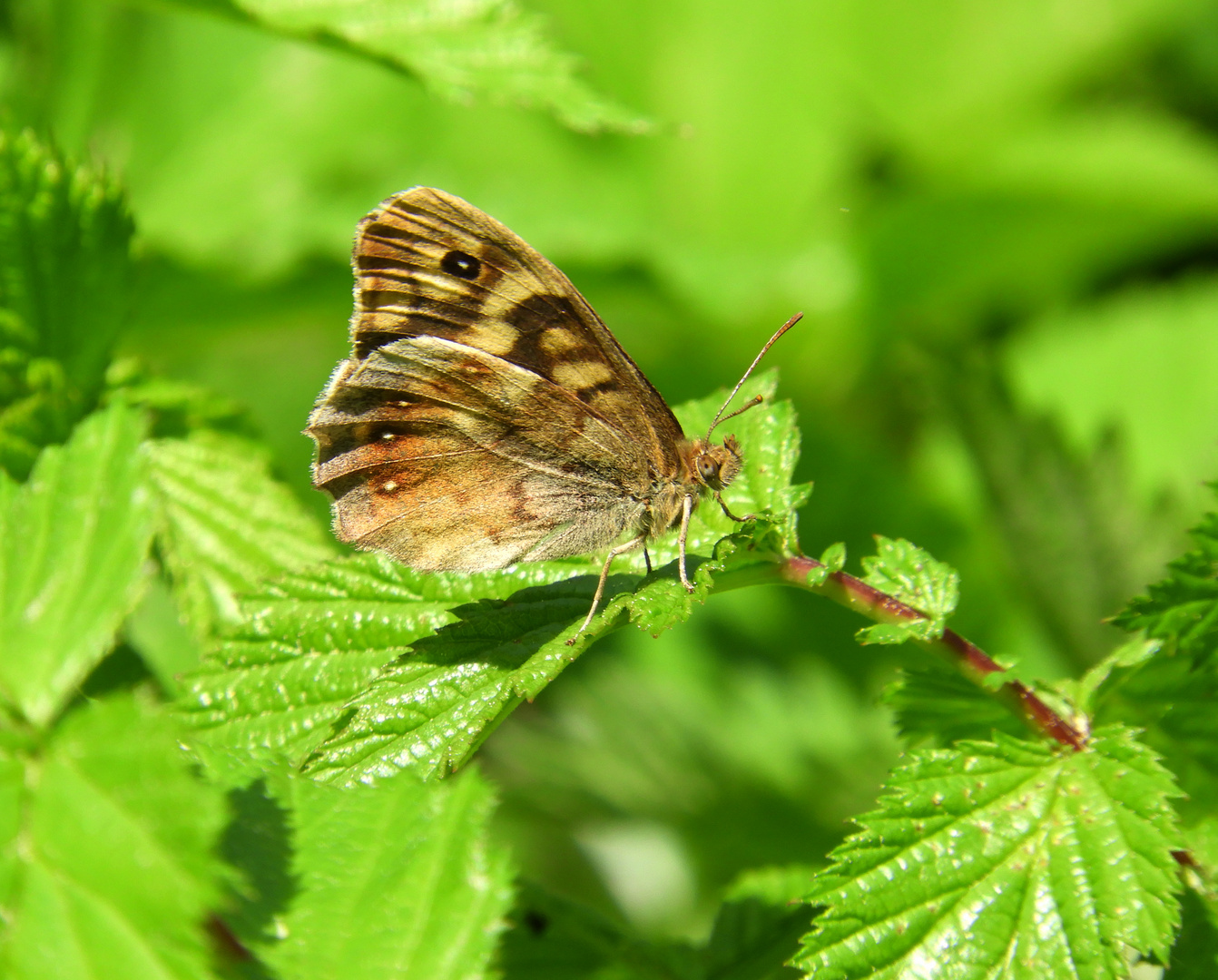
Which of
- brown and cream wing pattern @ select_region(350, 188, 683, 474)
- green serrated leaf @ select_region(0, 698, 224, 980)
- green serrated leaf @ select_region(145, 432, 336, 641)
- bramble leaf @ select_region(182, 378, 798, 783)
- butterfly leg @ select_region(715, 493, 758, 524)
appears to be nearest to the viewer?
green serrated leaf @ select_region(0, 698, 224, 980)

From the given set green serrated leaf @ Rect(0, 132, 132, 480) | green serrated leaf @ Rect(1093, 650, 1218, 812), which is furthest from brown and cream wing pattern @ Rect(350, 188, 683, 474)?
green serrated leaf @ Rect(1093, 650, 1218, 812)

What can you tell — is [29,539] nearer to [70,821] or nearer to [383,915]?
[70,821]

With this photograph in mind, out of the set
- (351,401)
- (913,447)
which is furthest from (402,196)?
(913,447)

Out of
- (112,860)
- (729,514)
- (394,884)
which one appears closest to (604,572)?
(729,514)

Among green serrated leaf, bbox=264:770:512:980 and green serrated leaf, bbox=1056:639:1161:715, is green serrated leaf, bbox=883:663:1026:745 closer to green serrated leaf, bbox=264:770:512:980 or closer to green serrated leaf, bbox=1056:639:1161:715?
green serrated leaf, bbox=1056:639:1161:715

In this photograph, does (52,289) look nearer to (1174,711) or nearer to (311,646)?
(311,646)

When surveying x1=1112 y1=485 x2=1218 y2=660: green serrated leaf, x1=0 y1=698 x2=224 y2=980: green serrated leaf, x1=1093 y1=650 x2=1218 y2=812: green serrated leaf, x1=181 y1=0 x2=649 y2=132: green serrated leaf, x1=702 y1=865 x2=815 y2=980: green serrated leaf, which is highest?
x1=181 y1=0 x2=649 y2=132: green serrated leaf

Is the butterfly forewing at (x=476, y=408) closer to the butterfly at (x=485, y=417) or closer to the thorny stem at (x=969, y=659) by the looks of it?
the butterfly at (x=485, y=417)

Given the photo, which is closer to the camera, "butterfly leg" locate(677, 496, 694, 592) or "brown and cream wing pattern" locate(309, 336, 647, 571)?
"butterfly leg" locate(677, 496, 694, 592)
